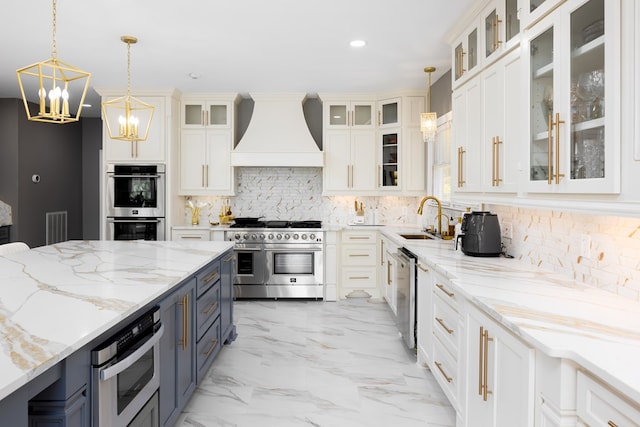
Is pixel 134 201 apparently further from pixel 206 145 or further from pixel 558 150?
pixel 558 150

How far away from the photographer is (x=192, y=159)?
5629mm

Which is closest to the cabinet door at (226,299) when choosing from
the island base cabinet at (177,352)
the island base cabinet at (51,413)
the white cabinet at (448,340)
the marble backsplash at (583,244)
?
the island base cabinet at (177,352)

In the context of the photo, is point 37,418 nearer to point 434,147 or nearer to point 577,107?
point 577,107

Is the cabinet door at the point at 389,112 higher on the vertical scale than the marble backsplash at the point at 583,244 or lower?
higher

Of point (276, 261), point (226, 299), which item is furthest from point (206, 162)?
point (226, 299)

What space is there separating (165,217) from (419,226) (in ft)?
10.8

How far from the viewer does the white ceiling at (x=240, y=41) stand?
3.12 m

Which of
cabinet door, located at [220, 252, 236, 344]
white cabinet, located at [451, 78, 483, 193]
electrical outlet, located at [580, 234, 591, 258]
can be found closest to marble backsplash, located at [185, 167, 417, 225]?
cabinet door, located at [220, 252, 236, 344]

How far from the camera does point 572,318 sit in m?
1.58

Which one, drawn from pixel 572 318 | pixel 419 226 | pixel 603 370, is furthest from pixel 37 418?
pixel 419 226

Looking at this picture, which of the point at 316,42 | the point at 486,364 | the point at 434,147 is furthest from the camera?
the point at 434,147

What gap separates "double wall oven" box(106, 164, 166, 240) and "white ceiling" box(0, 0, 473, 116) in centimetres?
105

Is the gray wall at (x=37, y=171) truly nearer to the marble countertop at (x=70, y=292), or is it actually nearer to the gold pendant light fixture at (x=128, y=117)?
the gold pendant light fixture at (x=128, y=117)

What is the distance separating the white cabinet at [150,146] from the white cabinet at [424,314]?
3.65 metres
